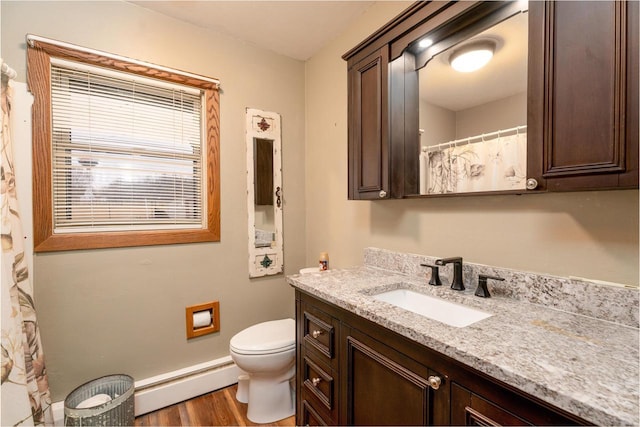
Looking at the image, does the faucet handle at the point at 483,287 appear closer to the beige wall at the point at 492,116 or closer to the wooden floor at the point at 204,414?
the beige wall at the point at 492,116

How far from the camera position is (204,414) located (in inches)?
68.9

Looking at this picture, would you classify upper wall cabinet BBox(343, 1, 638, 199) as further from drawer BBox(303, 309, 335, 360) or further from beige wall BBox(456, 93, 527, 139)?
drawer BBox(303, 309, 335, 360)

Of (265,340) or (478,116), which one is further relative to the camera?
(265,340)

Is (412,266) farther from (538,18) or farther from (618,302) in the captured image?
(538,18)

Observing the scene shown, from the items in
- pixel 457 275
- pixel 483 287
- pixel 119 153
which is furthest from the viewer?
pixel 119 153

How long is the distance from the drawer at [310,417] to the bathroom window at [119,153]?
1.21m

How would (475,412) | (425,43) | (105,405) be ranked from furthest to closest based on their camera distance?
(105,405)
(425,43)
(475,412)

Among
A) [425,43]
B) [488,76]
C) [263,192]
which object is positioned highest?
[425,43]

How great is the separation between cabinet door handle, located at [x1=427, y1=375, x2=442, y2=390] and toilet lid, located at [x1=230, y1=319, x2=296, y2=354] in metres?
1.03

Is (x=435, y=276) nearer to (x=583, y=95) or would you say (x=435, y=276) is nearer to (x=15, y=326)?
(x=583, y=95)

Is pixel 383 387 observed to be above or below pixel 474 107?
below

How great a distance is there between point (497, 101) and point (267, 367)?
1754mm

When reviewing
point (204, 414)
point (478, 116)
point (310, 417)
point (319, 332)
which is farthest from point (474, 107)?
point (204, 414)

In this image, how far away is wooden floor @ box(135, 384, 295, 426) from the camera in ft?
5.50
